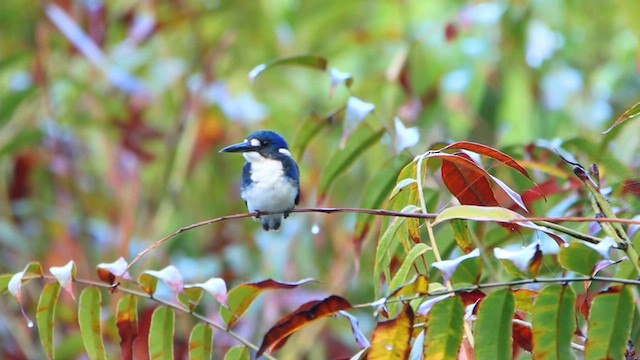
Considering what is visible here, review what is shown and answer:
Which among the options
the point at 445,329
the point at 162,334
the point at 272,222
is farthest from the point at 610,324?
the point at 272,222

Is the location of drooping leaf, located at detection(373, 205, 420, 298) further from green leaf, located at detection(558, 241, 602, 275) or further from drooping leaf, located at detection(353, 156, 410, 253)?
drooping leaf, located at detection(353, 156, 410, 253)

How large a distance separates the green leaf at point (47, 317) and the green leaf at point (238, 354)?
27 cm

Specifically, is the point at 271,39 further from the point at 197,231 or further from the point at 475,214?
the point at 475,214

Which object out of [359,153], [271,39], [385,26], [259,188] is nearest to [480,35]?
[385,26]

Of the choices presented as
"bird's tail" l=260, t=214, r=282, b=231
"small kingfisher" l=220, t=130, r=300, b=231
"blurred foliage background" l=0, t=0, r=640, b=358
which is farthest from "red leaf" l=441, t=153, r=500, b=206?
"blurred foliage background" l=0, t=0, r=640, b=358

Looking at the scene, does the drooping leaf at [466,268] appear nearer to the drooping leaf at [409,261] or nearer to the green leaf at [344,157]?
the drooping leaf at [409,261]

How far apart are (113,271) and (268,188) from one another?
3.80 ft

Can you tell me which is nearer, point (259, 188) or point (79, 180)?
point (259, 188)

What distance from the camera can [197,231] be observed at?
4535 mm

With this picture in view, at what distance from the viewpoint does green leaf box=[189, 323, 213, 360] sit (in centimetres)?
157

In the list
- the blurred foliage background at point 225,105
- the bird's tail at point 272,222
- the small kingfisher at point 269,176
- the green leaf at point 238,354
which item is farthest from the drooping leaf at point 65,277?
the blurred foliage background at point 225,105

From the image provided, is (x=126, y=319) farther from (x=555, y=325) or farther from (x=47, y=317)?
(x=555, y=325)

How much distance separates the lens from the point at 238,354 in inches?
61.7

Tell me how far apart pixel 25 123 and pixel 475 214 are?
316cm
